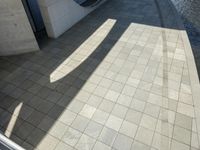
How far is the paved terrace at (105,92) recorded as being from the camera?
4367mm

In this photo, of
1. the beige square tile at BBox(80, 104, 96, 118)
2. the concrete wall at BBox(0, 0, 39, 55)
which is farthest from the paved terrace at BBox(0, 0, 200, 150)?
the concrete wall at BBox(0, 0, 39, 55)

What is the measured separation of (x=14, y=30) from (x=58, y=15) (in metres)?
1.96

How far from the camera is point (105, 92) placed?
17.9ft

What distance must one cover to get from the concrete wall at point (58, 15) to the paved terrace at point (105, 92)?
431 millimetres

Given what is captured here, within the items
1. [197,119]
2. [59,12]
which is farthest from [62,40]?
[197,119]

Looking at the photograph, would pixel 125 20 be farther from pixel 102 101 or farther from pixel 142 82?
pixel 102 101

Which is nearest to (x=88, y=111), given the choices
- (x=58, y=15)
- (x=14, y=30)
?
(x=14, y=30)

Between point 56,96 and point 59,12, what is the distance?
402cm

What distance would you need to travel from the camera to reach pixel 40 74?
246 inches

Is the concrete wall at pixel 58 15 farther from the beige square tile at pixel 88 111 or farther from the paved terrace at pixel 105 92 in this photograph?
the beige square tile at pixel 88 111

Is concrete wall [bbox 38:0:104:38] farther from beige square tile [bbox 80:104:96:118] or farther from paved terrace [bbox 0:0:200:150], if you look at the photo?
beige square tile [bbox 80:104:96:118]

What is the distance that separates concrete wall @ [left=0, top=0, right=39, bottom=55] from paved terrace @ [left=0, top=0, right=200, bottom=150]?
13.8 inches

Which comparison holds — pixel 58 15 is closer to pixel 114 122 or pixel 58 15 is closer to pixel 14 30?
pixel 14 30

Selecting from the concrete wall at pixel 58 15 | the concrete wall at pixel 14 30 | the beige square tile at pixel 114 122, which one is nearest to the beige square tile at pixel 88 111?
the beige square tile at pixel 114 122
